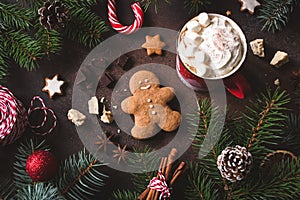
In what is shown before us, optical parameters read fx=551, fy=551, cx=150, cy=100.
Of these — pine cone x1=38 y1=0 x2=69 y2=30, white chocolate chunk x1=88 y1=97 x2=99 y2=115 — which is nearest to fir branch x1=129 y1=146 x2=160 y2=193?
white chocolate chunk x1=88 y1=97 x2=99 y2=115

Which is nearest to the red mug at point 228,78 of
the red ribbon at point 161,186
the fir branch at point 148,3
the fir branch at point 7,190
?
the fir branch at point 148,3

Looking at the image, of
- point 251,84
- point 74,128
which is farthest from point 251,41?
point 74,128

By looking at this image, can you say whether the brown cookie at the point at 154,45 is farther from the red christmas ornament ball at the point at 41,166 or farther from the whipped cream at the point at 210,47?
the red christmas ornament ball at the point at 41,166

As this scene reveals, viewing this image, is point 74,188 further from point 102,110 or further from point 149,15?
point 149,15

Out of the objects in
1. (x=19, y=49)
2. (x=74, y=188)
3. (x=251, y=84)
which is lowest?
(x=74, y=188)

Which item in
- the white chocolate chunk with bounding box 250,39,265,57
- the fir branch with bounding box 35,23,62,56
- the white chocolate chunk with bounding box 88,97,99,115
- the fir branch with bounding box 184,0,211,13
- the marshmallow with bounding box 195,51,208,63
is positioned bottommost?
the white chocolate chunk with bounding box 88,97,99,115

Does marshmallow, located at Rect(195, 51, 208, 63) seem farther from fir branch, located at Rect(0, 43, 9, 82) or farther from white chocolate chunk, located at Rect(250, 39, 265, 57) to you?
fir branch, located at Rect(0, 43, 9, 82)
